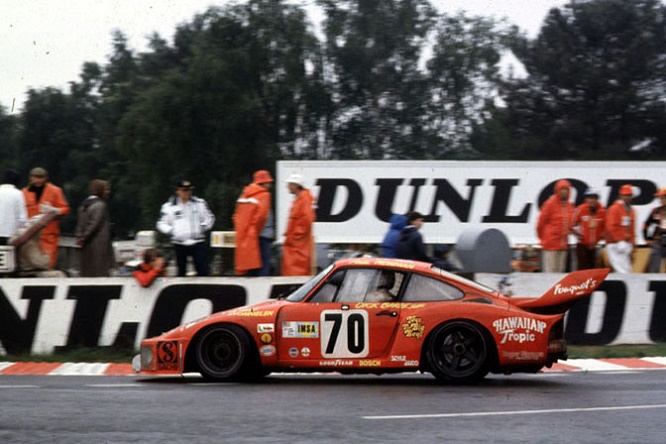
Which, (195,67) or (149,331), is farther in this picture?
(195,67)

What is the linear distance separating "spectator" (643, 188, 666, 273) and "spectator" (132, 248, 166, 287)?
6327 mm

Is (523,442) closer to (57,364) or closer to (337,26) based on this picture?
(57,364)

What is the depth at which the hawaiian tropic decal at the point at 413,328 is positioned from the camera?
10461mm

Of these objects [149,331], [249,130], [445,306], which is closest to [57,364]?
[149,331]

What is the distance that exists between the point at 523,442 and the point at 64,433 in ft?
8.70

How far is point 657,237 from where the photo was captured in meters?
16.5

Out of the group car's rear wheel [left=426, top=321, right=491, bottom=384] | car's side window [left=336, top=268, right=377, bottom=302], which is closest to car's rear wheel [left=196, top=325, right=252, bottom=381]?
car's side window [left=336, top=268, right=377, bottom=302]

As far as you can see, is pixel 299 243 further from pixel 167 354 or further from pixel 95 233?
pixel 167 354

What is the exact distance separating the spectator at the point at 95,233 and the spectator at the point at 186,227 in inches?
27.1

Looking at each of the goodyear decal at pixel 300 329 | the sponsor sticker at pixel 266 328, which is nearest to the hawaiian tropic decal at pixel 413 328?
the goodyear decal at pixel 300 329

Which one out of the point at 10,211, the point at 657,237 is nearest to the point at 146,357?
the point at 10,211

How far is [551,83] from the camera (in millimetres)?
62594

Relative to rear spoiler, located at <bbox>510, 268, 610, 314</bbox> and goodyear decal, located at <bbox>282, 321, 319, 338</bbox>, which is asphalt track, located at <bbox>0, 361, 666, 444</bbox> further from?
rear spoiler, located at <bbox>510, 268, 610, 314</bbox>

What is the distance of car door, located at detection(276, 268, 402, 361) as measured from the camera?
10.6 meters
